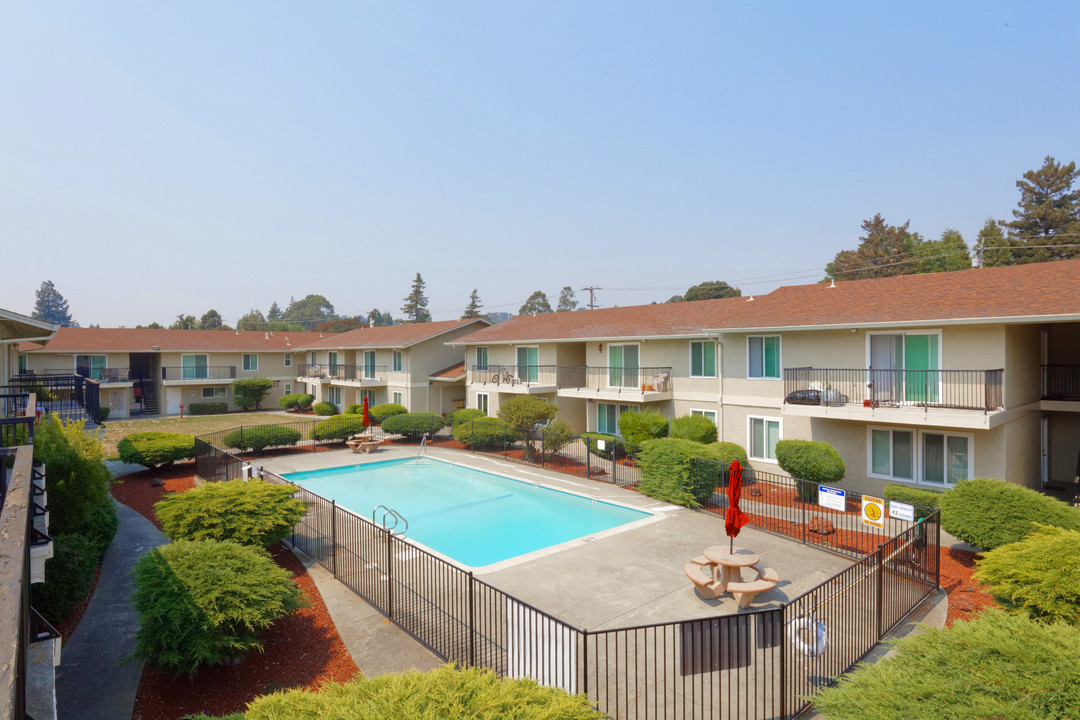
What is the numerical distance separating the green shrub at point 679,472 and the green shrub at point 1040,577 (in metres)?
7.62

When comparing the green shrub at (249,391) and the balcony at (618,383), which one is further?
the green shrub at (249,391)

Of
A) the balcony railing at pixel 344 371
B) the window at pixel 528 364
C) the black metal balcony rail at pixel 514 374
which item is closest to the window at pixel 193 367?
the balcony railing at pixel 344 371

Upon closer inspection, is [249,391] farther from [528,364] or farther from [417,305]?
[417,305]

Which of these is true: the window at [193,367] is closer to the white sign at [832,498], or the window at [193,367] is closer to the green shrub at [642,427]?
the green shrub at [642,427]

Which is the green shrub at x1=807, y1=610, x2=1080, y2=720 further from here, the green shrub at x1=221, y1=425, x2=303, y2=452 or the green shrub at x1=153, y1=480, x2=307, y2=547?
the green shrub at x1=221, y1=425, x2=303, y2=452

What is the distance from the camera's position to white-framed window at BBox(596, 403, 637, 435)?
87.8ft

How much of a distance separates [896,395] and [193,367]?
154 ft

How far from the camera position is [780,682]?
6992 mm

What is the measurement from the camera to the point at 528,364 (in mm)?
31594

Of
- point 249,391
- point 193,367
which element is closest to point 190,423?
point 249,391

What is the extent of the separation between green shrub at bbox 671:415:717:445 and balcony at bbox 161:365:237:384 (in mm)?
38326

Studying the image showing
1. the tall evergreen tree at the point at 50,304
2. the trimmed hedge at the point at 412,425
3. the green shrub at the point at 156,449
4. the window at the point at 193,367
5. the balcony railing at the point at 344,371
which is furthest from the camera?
the tall evergreen tree at the point at 50,304

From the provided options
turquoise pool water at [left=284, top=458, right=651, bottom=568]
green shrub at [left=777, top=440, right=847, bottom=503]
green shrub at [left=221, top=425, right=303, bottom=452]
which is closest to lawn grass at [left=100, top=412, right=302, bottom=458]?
green shrub at [left=221, top=425, right=303, bottom=452]

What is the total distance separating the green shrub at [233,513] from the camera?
11.1m
